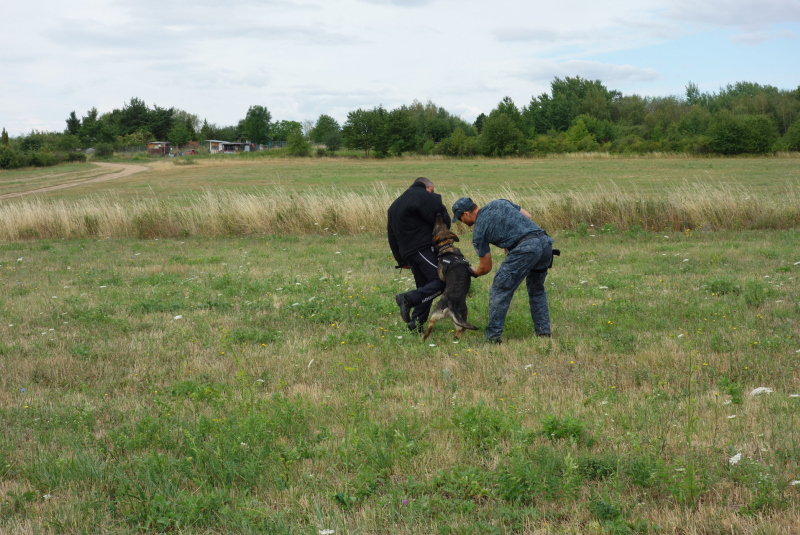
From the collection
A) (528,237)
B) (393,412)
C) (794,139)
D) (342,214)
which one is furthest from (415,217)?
(794,139)

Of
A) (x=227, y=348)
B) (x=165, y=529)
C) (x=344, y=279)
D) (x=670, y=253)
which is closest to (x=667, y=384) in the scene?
(x=165, y=529)

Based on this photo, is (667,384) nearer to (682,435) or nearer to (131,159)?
(682,435)

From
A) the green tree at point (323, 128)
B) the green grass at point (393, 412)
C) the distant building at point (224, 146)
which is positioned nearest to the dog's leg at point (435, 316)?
the green grass at point (393, 412)

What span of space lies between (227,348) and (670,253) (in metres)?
9.31

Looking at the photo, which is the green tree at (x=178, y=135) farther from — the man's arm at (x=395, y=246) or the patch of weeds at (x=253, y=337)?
the patch of weeds at (x=253, y=337)

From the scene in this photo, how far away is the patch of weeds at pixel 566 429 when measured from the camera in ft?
14.0

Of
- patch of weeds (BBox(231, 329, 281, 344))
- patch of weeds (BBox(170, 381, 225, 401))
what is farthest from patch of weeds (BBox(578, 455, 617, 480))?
patch of weeds (BBox(231, 329, 281, 344))

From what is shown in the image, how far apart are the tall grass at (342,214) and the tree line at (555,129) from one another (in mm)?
53507

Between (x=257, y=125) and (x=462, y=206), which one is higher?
(x=257, y=125)

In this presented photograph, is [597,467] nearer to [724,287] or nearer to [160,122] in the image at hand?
[724,287]

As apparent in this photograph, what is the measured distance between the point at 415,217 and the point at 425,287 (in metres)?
0.86

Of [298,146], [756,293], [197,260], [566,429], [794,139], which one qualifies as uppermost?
[298,146]

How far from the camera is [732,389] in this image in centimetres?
498

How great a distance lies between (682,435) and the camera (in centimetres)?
424
